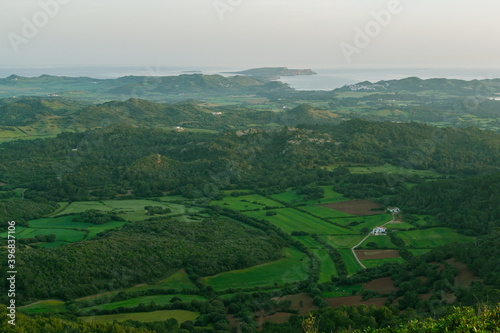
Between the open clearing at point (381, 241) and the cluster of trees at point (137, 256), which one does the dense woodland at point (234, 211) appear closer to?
the cluster of trees at point (137, 256)

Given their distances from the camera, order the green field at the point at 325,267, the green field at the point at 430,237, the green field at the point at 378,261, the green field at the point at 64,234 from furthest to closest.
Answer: the green field at the point at 64,234
the green field at the point at 430,237
the green field at the point at 378,261
the green field at the point at 325,267

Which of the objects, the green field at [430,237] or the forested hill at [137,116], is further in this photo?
the forested hill at [137,116]

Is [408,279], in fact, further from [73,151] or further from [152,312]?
[73,151]

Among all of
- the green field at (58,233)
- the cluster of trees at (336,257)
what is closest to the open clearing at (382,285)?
the cluster of trees at (336,257)

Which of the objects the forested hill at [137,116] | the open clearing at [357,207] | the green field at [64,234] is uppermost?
the forested hill at [137,116]

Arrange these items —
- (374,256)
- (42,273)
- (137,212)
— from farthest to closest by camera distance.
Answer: (137,212), (374,256), (42,273)

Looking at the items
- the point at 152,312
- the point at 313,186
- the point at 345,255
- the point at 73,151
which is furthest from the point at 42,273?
the point at 73,151

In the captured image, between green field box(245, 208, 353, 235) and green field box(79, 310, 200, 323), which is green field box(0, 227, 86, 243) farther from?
green field box(245, 208, 353, 235)
